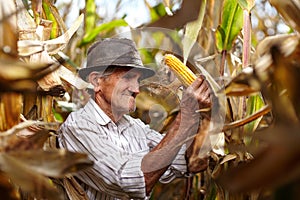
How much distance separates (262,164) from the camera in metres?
0.29

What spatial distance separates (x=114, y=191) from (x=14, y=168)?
1.94ft

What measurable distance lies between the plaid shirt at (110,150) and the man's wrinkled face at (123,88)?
3cm

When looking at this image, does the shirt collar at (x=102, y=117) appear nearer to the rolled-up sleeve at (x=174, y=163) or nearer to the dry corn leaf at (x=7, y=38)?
the rolled-up sleeve at (x=174, y=163)

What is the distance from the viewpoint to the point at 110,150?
0.99 meters

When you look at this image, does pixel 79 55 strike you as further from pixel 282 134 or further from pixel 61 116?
pixel 282 134

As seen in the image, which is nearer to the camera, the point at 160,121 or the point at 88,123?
the point at 88,123

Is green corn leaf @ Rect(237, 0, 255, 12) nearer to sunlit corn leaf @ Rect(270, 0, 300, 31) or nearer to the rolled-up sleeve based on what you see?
the rolled-up sleeve

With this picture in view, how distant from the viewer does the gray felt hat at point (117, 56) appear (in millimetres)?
1059

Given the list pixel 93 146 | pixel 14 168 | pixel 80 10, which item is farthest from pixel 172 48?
pixel 14 168

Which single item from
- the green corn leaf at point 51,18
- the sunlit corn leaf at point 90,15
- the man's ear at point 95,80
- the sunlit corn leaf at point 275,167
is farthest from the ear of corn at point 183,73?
the sunlit corn leaf at point 90,15

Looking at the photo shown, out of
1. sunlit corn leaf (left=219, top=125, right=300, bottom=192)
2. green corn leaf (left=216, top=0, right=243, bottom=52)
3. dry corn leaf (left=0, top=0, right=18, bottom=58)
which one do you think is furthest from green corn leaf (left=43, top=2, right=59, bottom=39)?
sunlit corn leaf (left=219, top=125, right=300, bottom=192)

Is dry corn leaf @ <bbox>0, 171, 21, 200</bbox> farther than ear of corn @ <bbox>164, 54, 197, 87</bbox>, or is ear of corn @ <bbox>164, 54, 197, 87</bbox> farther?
ear of corn @ <bbox>164, 54, 197, 87</bbox>

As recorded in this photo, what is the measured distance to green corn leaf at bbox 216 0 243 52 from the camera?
106 cm

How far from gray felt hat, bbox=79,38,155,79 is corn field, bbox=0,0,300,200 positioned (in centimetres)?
4
